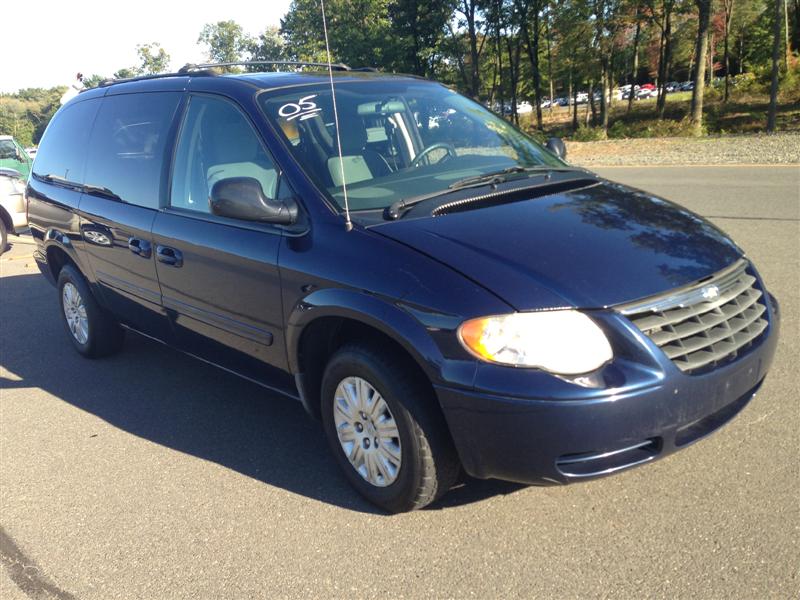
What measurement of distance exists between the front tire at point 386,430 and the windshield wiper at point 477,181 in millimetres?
637

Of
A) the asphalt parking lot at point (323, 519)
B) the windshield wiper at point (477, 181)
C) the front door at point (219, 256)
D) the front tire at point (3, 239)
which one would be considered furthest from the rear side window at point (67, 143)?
the front tire at point (3, 239)

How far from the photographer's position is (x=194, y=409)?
182 inches

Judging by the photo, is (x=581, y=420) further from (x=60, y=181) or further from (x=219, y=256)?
(x=60, y=181)

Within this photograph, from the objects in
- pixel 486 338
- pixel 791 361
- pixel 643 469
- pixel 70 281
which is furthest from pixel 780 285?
pixel 70 281

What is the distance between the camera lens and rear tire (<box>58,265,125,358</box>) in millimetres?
5434

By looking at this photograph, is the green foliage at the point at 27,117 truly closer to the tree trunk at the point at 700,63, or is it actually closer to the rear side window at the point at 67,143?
the tree trunk at the point at 700,63

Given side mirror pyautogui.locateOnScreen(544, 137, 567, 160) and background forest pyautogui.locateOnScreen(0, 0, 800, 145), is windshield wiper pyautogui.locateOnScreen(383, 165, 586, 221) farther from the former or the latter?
background forest pyautogui.locateOnScreen(0, 0, 800, 145)

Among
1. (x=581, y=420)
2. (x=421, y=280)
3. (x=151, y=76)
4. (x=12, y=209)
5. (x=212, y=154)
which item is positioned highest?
(x=151, y=76)

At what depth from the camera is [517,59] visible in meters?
47.2

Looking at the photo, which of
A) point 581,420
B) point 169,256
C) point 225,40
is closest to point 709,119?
point 169,256

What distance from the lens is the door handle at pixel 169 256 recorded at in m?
4.05

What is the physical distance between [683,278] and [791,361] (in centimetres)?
211

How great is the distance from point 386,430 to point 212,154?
1920 millimetres

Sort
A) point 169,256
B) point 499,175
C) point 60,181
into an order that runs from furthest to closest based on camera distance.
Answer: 1. point 60,181
2. point 169,256
3. point 499,175
